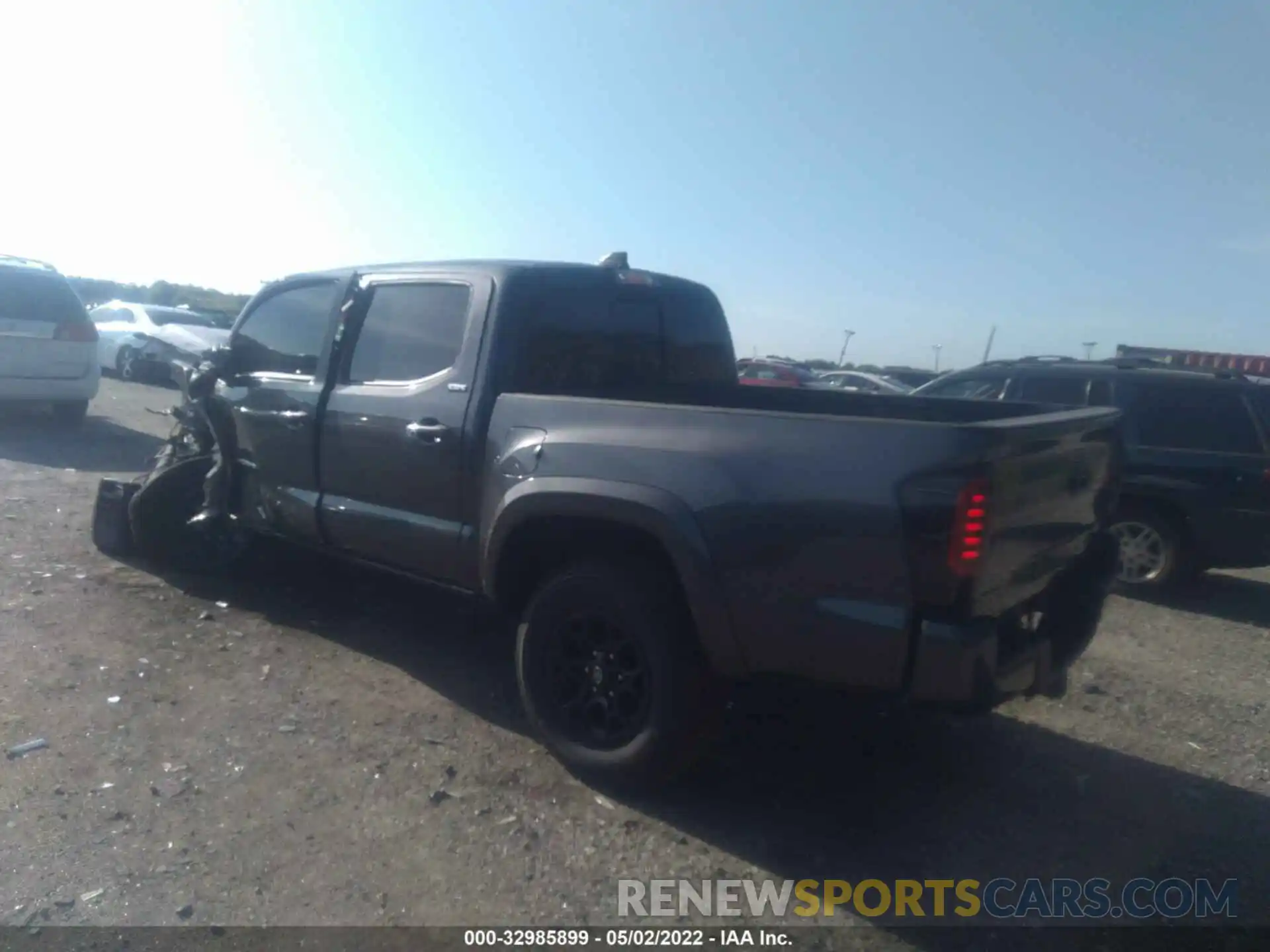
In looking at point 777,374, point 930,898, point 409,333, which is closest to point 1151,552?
point 930,898

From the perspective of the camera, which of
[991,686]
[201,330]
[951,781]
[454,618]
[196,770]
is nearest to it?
[991,686]

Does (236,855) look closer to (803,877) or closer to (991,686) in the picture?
(803,877)

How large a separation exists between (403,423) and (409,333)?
52 centimetres

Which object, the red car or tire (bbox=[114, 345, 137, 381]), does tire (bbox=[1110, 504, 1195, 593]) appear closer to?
the red car

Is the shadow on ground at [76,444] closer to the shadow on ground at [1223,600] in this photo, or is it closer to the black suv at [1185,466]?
the black suv at [1185,466]

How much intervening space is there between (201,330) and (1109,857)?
18.1 metres

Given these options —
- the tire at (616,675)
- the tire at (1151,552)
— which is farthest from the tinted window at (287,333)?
the tire at (1151,552)

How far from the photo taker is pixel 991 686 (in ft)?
11.5

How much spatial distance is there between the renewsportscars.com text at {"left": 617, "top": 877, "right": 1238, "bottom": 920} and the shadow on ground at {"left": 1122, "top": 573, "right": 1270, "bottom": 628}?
5.00 metres

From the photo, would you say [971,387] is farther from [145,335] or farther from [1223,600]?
[145,335]

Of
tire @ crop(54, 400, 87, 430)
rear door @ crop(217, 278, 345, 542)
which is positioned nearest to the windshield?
tire @ crop(54, 400, 87, 430)

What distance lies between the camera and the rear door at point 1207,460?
810 centimetres

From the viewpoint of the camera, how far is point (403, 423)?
5109mm

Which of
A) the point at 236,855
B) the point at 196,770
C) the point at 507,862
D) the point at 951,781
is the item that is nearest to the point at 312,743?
the point at 196,770
